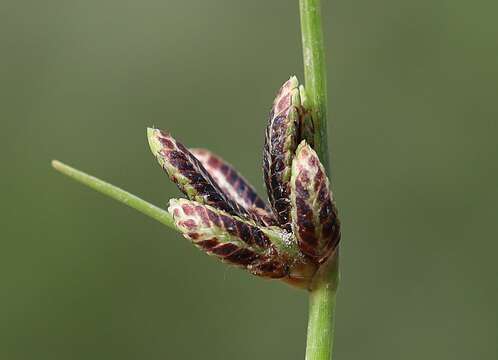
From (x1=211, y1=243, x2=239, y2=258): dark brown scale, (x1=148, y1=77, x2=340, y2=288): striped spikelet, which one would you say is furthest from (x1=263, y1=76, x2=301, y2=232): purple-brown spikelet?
(x1=211, y1=243, x2=239, y2=258): dark brown scale

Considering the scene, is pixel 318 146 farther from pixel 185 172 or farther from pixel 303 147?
pixel 185 172

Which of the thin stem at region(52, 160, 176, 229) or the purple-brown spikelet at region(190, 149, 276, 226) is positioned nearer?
the thin stem at region(52, 160, 176, 229)

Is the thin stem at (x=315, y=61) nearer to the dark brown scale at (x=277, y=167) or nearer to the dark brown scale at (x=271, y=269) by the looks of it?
the dark brown scale at (x=277, y=167)

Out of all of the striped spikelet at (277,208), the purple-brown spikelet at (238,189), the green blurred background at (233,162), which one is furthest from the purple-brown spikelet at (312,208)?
the green blurred background at (233,162)

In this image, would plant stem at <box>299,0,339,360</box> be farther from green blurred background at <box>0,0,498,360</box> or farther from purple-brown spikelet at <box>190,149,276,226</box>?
green blurred background at <box>0,0,498,360</box>

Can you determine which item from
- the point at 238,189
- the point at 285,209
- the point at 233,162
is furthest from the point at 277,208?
the point at 233,162
